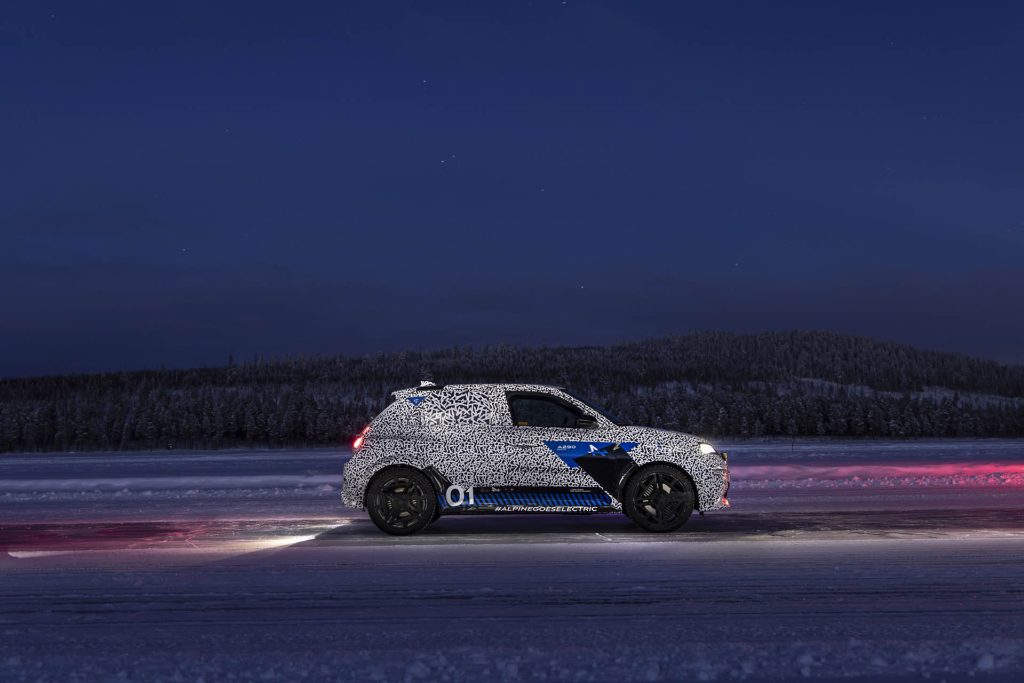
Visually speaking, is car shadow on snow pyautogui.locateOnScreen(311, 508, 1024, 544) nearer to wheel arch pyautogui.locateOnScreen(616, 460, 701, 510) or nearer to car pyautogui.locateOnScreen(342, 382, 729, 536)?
car pyautogui.locateOnScreen(342, 382, 729, 536)

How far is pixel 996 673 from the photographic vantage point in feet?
19.8

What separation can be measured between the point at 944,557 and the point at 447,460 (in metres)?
5.77

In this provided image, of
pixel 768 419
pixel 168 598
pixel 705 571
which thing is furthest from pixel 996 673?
pixel 768 419

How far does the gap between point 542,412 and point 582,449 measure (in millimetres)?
765

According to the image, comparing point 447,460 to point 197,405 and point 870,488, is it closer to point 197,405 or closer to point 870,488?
point 870,488

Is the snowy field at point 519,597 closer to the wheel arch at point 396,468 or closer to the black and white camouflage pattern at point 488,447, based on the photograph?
the wheel arch at point 396,468

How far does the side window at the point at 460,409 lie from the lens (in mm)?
12984

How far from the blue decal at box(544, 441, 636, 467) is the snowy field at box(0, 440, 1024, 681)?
3.20 ft

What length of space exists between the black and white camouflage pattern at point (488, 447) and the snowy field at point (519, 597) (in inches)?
28.2

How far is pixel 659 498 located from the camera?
41.9 ft

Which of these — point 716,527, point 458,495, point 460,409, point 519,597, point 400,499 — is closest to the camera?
point 519,597

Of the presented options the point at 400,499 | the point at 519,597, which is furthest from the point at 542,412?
the point at 519,597

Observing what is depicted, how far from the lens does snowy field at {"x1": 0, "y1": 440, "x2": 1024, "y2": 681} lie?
6289 mm

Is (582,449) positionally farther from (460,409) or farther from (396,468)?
(396,468)
